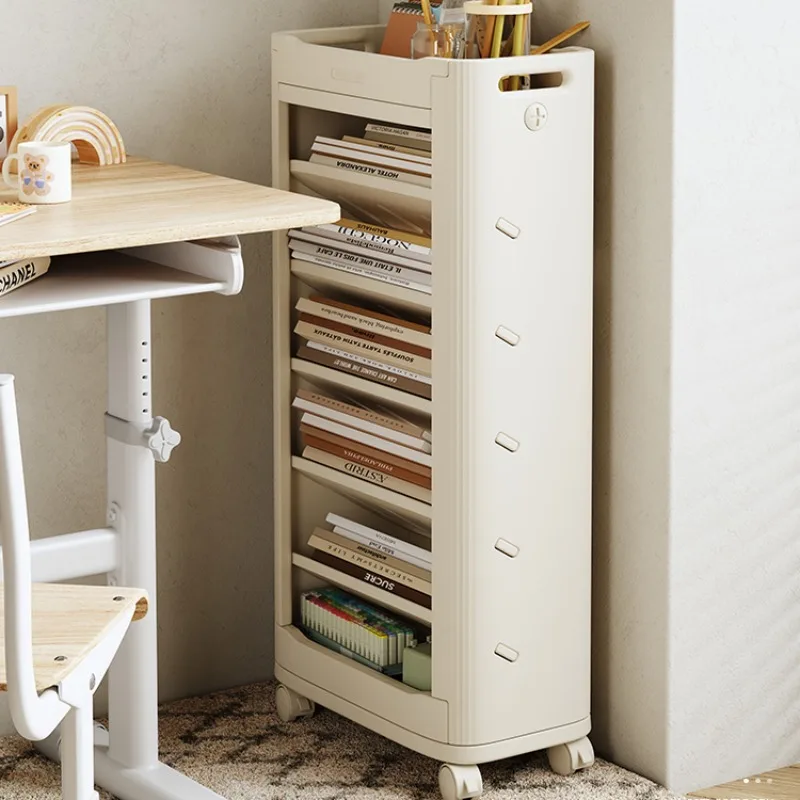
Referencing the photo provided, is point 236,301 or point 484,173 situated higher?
point 484,173

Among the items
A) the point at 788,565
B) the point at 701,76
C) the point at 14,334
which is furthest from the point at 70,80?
the point at 788,565

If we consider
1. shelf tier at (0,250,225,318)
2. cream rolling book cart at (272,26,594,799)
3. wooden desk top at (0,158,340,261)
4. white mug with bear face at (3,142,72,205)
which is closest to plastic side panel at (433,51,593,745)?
cream rolling book cart at (272,26,594,799)

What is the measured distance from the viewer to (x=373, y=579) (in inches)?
94.2

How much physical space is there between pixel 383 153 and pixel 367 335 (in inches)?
10.8

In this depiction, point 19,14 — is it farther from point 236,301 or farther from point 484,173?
point 484,173

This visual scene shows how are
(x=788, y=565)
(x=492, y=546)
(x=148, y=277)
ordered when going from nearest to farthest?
(x=148, y=277) → (x=492, y=546) → (x=788, y=565)

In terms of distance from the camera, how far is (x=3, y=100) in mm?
2312

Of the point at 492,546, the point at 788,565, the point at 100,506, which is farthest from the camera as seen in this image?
the point at 100,506

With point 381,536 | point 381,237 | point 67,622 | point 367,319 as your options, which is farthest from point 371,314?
point 67,622

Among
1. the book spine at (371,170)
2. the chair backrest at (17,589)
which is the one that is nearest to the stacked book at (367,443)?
the book spine at (371,170)

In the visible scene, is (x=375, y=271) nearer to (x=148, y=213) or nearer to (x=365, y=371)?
(x=365, y=371)

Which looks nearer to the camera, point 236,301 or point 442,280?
point 442,280

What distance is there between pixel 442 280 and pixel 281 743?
32.3 inches

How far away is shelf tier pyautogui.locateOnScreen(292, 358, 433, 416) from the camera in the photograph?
222 cm
